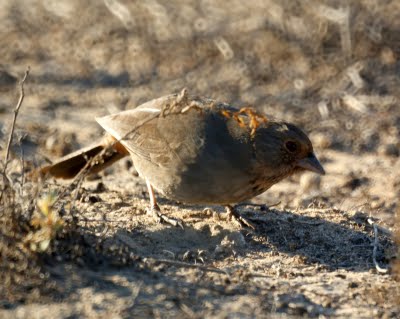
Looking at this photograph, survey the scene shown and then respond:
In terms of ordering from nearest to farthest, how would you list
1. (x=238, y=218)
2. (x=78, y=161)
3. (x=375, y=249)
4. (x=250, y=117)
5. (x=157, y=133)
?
(x=250, y=117)
(x=375, y=249)
(x=238, y=218)
(x=157, y=133)
(x=78, y=161)

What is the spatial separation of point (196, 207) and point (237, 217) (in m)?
0.60

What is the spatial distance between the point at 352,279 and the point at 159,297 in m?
1.37

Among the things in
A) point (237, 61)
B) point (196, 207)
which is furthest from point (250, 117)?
point (237, 61)

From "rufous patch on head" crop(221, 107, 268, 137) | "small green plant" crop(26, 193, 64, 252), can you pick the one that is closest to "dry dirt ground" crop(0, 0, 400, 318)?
"small green plant" crop(26, 193, 64, 252)

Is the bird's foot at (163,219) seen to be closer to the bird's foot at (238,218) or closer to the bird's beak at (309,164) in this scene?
the bird's foot at (238,218)

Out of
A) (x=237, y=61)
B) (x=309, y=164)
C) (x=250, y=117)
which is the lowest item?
(x=237, y=61)

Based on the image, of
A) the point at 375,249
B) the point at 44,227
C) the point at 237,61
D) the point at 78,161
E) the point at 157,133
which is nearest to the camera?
the point at 44,227

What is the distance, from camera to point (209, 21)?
1013 cm

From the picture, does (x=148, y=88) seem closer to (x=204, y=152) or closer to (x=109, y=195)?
(x=109, y=195)

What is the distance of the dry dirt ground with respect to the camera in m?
4.98

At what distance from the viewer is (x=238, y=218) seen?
6.64 m

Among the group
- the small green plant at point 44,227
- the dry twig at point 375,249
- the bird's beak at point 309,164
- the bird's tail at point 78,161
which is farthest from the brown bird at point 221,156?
the small green plant at point 44,227

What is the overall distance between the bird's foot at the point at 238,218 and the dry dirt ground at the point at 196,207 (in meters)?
0.08

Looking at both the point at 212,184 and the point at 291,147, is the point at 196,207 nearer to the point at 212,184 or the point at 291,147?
the point at 212,184
